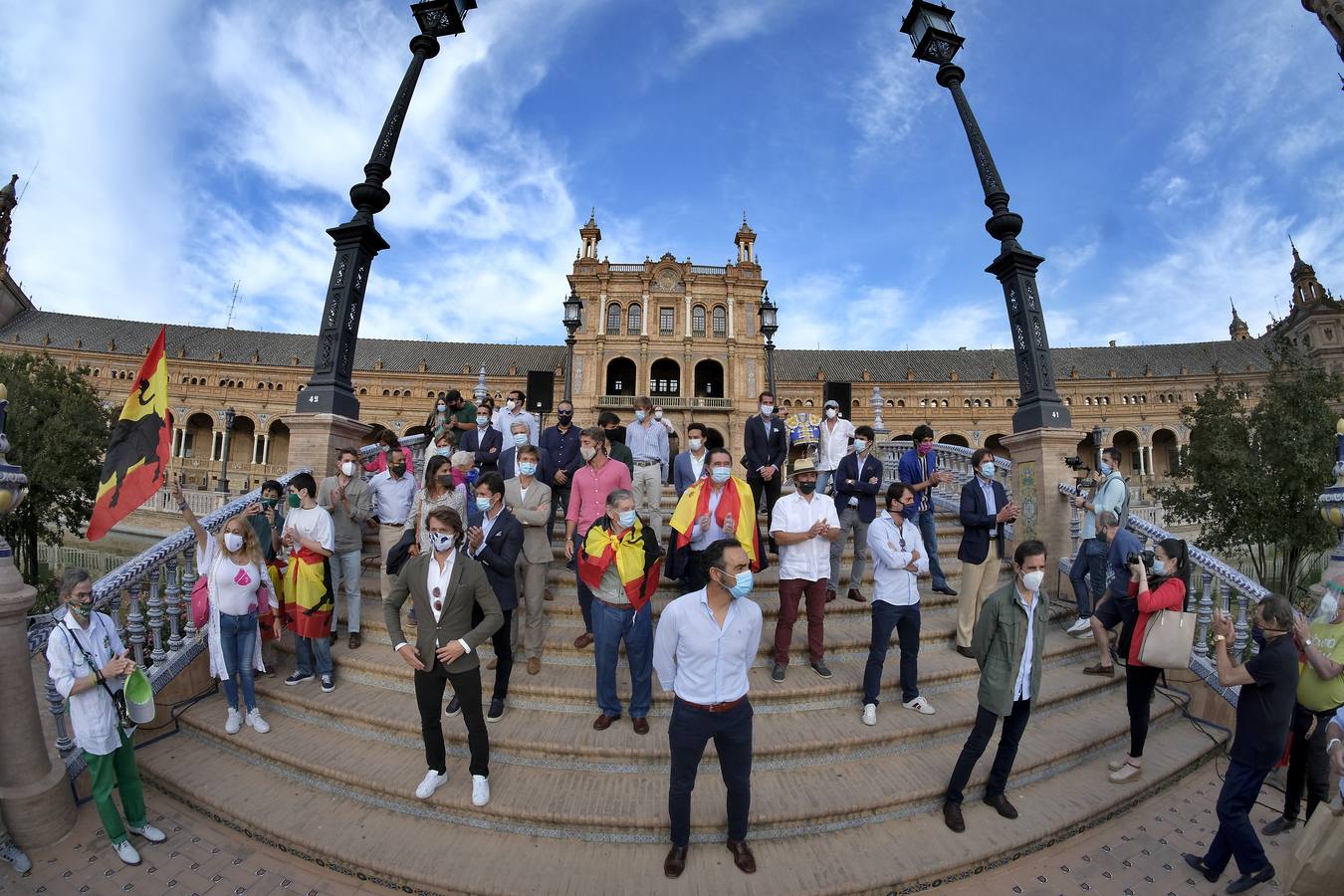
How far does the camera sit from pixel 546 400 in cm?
1586

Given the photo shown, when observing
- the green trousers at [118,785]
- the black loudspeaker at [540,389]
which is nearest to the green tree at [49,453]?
the black loudspeaker at [540,389]

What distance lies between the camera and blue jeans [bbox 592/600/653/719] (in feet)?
14.2

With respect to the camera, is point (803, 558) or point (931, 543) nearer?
point (803, 558)

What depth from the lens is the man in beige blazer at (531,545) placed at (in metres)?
4.91

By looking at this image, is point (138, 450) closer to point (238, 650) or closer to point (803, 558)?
point (238, 650)

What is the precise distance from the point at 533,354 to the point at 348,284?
164 feet

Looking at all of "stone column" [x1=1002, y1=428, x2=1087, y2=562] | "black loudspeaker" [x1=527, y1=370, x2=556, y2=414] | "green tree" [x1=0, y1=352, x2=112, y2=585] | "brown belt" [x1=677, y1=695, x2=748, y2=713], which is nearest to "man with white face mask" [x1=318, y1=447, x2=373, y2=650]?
"brown belt" [x1=677, y1=695, x2=748, y2=713]

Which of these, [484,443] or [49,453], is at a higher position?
[49,453]

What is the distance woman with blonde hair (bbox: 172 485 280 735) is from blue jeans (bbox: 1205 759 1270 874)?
6.46 meters

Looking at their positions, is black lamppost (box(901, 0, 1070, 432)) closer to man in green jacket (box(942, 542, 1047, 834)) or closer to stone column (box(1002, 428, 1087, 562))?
stone column (box(1002, 428, 1087, 562))

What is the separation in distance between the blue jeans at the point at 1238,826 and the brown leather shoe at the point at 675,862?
3.07m

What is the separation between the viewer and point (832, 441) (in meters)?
7.93

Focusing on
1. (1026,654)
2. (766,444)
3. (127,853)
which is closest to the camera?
(127,853)

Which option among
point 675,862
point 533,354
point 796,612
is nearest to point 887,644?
point 796,612
